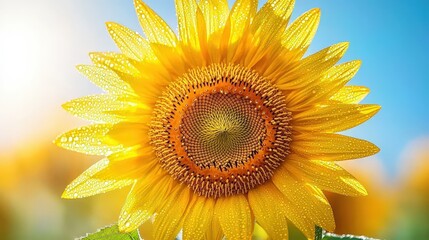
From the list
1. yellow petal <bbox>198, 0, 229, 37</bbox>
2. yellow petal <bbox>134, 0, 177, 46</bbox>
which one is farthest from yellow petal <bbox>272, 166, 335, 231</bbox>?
yellow petal <bbox>134, 0, 177, 46</bbox>

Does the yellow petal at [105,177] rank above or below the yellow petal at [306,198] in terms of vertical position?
below

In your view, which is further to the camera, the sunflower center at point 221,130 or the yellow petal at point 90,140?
the sunflower center at point 221,130

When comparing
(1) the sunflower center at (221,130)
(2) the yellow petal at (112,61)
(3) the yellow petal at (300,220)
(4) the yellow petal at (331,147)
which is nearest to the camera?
(3) the yellow petal at (300,220)

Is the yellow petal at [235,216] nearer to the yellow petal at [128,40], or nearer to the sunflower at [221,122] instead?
the sunflower at [221,122]

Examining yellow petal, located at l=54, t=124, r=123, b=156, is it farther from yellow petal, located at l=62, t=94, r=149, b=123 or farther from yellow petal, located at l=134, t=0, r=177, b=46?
yellow petal, located at l=134, t=0, r=177, b=46

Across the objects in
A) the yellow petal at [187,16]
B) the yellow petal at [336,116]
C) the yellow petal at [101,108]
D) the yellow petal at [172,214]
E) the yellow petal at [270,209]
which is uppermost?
the yellow petal at [187,16]

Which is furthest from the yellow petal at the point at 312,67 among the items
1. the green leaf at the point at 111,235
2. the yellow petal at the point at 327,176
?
the green leaf at the point at 111,235

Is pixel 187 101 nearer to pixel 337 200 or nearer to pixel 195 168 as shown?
pixel 195 168

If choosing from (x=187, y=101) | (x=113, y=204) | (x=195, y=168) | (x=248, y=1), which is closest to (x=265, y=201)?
(x=195, y=168)
